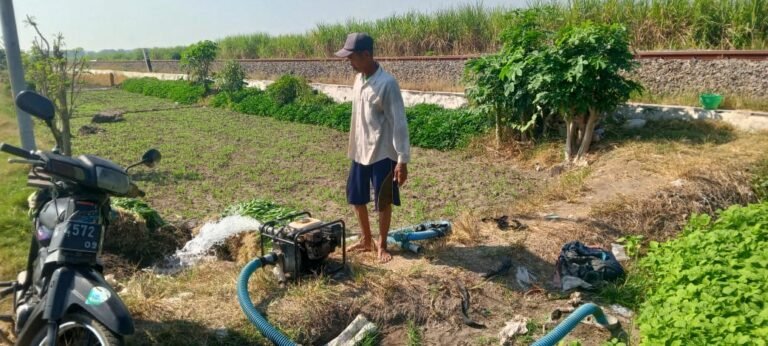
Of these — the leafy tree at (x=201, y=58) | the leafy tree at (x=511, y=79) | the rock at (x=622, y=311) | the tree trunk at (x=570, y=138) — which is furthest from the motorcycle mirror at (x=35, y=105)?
the leafy tree at (x=201, y=58)

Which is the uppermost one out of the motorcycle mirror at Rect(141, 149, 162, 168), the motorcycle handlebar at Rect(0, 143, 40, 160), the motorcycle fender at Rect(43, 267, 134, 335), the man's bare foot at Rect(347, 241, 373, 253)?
the motorcycle handlebar at Rect(0, 143, 40, 160)

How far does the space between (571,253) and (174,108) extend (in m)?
17.0

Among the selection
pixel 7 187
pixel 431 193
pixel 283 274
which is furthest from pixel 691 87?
pixel 7 187

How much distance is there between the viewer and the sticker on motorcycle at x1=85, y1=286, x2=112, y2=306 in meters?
2.46

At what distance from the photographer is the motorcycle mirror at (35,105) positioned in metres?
2.84

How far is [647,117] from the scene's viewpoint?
28.8 feet

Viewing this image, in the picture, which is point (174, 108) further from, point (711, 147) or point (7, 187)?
point (711, 147)

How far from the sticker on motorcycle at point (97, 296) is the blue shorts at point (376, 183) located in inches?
83.0

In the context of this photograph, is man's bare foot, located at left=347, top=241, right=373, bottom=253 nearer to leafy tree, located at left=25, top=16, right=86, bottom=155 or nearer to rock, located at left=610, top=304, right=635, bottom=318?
rock, located at left=610, top=304, right=635, bottom=318

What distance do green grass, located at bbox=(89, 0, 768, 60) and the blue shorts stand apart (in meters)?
5.86

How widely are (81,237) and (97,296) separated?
34 cm

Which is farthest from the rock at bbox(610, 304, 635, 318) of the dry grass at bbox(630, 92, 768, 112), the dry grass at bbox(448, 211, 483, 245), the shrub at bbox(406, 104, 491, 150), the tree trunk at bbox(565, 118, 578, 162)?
the shrub at bbox(406, 104, 491, 150)

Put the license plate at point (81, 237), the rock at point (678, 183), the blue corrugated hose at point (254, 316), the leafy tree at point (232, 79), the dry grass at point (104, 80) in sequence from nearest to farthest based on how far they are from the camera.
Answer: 1. the license plate at point (81, 237)
2. the blue corrugated hose at point (254, 316)
3. the rock at point (678, 183)
4. the leafy tree at point (232, 79)
5. the dry grass at point (104, 80)

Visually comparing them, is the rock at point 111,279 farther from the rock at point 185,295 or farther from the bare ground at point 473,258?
the rock at point 185,295
